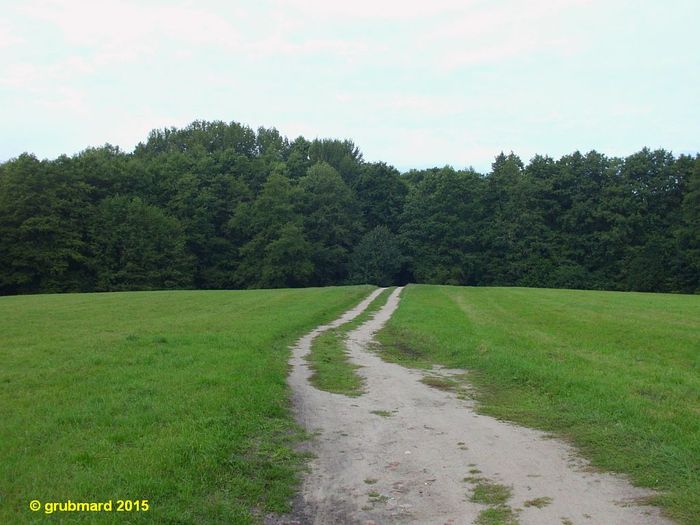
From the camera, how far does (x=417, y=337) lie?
21062 millimetres

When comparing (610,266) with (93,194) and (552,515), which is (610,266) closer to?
(93,194)

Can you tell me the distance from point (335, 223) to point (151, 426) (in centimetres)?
7845

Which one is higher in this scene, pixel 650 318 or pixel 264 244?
pixel 264 244

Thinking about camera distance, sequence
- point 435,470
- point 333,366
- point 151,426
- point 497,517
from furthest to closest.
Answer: point 333,366 → point 151,426 → point 435,470 → point 497,517

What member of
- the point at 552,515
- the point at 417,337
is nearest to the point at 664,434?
the point at 552,515

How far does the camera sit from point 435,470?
7395 millimetres

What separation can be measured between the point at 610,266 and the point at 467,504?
76272 mm

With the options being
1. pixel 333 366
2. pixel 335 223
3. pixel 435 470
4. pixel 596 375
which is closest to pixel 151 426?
pixel 435 470

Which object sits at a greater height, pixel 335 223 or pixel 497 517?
pixel 335 223

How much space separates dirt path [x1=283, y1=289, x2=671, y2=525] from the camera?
6.13 m

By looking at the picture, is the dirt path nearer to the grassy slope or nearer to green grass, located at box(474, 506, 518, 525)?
green grass, located at box(474, 506, 518, 525)

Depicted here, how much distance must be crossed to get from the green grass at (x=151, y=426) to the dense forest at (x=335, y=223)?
173 feet

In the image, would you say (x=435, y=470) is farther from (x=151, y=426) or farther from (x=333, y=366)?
(x=333, y=366)

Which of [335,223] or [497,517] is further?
[335,223]
